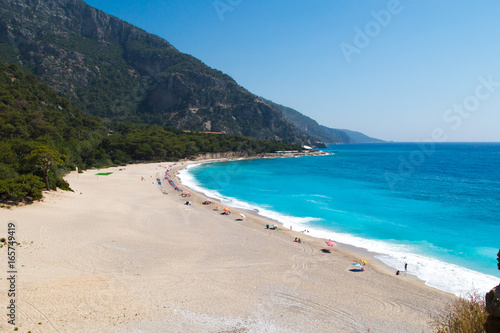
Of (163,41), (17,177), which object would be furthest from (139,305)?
(163,41)

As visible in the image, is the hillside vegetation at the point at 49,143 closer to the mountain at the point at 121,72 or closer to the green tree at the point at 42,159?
the green tree at the point at 42,159

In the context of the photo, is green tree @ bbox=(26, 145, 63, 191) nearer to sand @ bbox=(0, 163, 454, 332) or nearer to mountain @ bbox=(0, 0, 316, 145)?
sand @ bbox=(0, 163, 454, 332)

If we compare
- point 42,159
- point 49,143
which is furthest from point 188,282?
point 49,143

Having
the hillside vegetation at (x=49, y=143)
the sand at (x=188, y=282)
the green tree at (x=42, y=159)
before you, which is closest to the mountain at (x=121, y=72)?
the hillside vegetation at (x=49, y=143)

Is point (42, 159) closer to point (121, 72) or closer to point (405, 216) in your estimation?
point (405, 216)

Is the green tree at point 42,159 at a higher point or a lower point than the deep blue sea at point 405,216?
higher

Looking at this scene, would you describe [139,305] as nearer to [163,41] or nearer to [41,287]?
[41,287]
